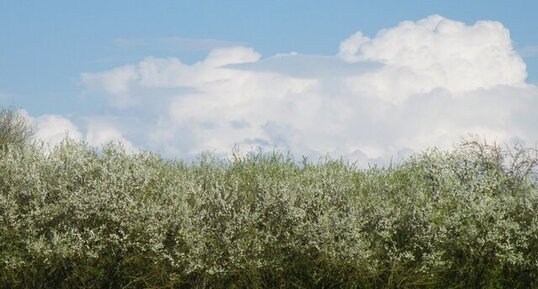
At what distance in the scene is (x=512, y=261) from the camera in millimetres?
17891

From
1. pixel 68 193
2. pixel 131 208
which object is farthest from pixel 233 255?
pixel 68 193

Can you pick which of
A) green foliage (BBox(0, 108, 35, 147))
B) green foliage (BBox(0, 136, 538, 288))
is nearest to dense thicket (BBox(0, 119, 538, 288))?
green foliage (BBox(0, 136, 538, 288))

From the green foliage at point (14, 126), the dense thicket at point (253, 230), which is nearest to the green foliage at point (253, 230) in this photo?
the dense thicket at point (253, 230)

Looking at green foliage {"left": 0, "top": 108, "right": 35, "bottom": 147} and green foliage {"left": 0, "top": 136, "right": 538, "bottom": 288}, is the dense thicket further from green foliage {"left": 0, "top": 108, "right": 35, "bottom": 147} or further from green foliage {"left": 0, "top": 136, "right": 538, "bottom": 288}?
green foliage {"left": 0, "top": 108, "right": 35, "bottom": 147}

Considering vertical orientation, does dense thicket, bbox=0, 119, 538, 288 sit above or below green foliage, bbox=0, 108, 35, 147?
below

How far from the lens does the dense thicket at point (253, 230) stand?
17141 millimetres

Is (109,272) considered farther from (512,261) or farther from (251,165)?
(512,261)

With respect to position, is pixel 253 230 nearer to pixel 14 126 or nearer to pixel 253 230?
pixel 253 230

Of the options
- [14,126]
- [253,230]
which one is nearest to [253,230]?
[253,230]

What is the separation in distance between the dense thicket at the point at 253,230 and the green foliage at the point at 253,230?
1.2 inches

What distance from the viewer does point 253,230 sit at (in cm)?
1725

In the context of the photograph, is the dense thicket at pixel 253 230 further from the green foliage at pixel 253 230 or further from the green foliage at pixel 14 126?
the green foliage at pixel 14 126

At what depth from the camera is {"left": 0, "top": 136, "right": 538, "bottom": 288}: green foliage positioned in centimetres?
1714

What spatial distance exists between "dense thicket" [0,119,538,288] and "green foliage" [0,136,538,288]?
0.10ft
